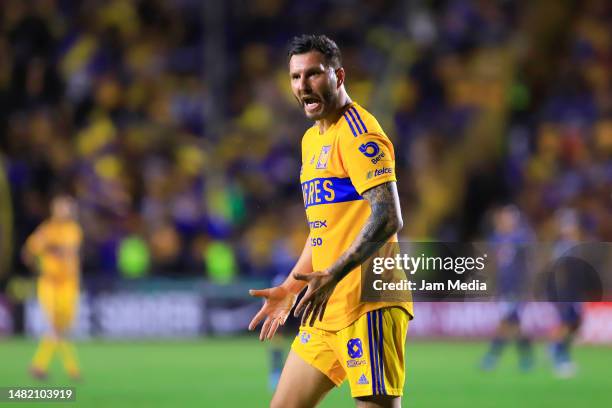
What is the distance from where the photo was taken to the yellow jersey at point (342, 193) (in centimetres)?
483

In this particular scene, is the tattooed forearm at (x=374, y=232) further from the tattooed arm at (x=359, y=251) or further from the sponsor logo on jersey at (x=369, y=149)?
the sponsor logo on jersey at (x=369, y=149)

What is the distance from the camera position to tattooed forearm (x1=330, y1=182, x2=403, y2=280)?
467 centimetres

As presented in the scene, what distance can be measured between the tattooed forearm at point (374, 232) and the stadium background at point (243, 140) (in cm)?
1205

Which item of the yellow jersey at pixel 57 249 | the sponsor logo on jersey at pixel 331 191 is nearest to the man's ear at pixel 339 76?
the sponsor logo on jersey at pixel 331 191

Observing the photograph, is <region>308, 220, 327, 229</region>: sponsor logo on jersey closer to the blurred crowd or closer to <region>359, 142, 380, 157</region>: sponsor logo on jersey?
<region>359, 142, 380, 157</region>: sponsor logo on jersey

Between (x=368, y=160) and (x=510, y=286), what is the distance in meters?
10.1

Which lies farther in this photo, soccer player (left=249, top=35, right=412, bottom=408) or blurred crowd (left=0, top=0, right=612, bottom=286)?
blurred crowd (left=0, top=0, right=612, bottom=286)

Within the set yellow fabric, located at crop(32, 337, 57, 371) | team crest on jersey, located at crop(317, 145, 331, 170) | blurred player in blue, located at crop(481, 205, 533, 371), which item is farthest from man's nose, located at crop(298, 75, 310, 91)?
blurred player in blue, located at crop(481, 205, 533, 371)

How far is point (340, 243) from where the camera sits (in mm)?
5027

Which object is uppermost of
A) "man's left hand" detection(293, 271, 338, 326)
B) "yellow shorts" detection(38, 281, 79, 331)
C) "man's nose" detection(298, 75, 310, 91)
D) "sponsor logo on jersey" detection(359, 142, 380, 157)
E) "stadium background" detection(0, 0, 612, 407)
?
"stadium background" detection(0, 0, 612, 407)

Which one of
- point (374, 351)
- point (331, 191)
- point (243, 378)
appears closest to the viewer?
point (374, 351)

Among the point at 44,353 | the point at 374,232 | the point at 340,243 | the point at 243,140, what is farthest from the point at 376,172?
the point at 243,140

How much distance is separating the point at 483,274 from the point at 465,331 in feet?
43.7

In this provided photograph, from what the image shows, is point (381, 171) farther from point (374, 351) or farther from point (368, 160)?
point (374, 351)
